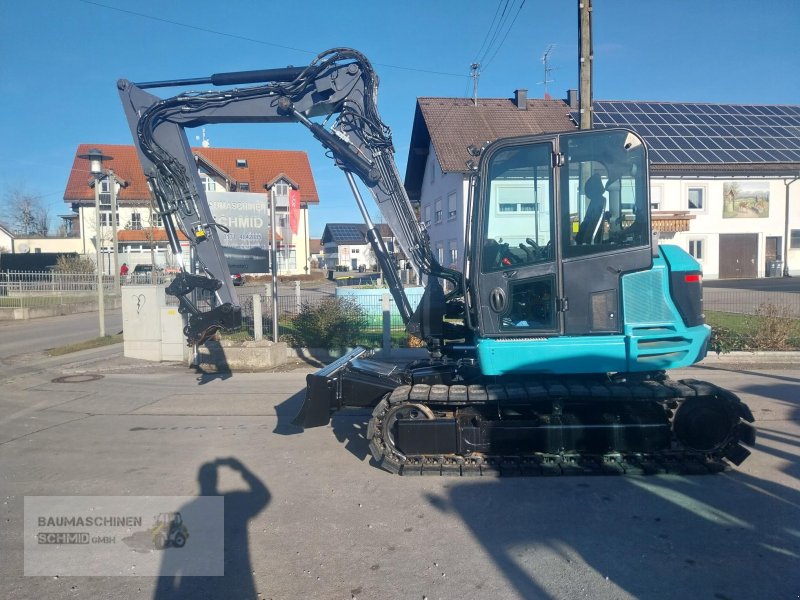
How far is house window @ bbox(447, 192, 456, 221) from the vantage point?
27.9m

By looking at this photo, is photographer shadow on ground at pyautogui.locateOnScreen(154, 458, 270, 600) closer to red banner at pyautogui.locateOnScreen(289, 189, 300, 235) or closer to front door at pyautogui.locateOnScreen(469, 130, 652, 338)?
front door at pyautogui.locateOnScreen(469, 130, 652, 338)

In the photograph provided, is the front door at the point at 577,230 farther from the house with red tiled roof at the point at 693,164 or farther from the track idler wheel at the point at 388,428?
the house with red tiled roof at the point at 693,164

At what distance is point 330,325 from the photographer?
13.1 m

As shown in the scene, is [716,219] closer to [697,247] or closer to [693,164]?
[697,247]

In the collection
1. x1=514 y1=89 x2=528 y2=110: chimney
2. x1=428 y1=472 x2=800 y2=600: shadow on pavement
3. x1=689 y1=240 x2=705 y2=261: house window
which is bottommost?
x1=428 y1=472 x2=800 y2=600: shadow on pavement

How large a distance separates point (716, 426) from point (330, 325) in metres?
8.54

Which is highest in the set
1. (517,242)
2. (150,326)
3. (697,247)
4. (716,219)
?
(716,219)

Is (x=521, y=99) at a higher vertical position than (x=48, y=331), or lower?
higher

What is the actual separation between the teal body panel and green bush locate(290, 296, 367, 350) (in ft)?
24.8

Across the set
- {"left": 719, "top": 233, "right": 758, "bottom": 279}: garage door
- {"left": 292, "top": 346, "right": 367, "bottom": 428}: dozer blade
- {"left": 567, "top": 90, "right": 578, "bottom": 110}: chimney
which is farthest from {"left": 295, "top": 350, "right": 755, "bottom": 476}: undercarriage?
{"left": 719, "top": 233, "right": 758, "bottom": 279}: garage door

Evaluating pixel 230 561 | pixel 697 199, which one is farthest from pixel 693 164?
pixel 230 561

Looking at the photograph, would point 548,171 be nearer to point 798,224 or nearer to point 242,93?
point 242,93

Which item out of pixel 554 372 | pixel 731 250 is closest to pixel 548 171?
pixel 554 372

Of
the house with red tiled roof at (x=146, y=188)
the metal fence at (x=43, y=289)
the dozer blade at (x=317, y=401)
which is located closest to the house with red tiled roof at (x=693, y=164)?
the house with red tiled roof at (x=146, y=188)
